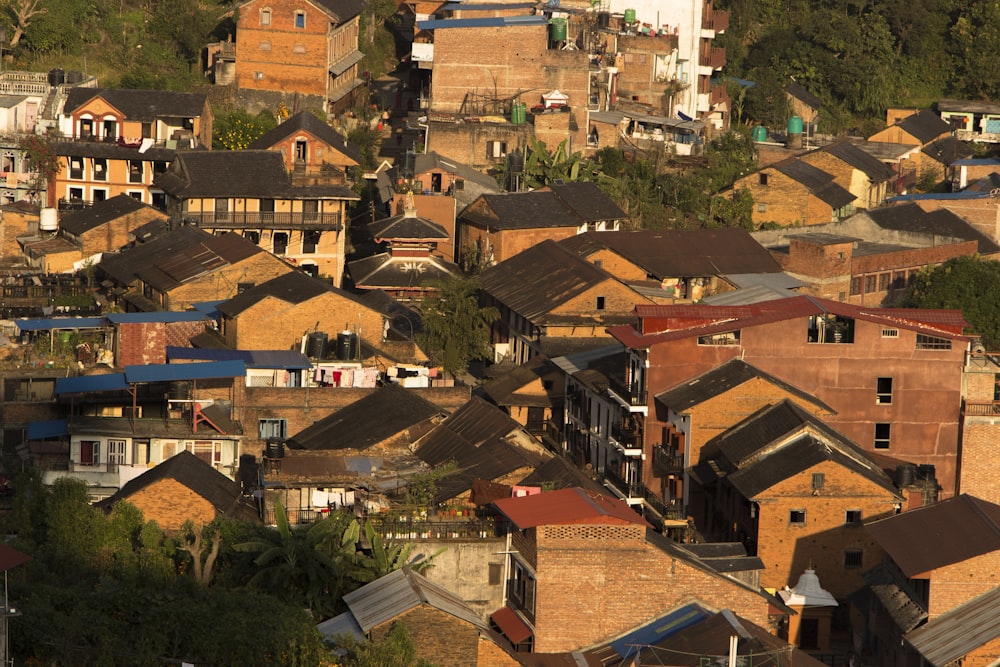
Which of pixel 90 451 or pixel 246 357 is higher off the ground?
pixel 246 357

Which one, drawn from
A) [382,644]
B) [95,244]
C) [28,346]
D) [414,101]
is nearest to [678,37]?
[414,101]

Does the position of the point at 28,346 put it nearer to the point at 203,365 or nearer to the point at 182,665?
the point at 203,365

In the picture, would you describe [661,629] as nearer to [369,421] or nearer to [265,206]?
[369,421]

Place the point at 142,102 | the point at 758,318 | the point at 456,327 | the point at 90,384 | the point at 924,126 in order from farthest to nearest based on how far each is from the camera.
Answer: the point at 924,126, the point at 142,102, the point at 456,327, the point at 90,384, the point at 758,318

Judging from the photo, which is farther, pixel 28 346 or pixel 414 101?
pixel 414 101

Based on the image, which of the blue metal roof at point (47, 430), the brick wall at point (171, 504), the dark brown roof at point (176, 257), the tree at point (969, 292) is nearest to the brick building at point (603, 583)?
the brick wall at point (171, 504)

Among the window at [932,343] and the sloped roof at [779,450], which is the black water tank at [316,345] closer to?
the sloped roof at [779,450]

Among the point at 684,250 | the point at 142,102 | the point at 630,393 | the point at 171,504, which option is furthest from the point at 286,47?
the point at 171,504
